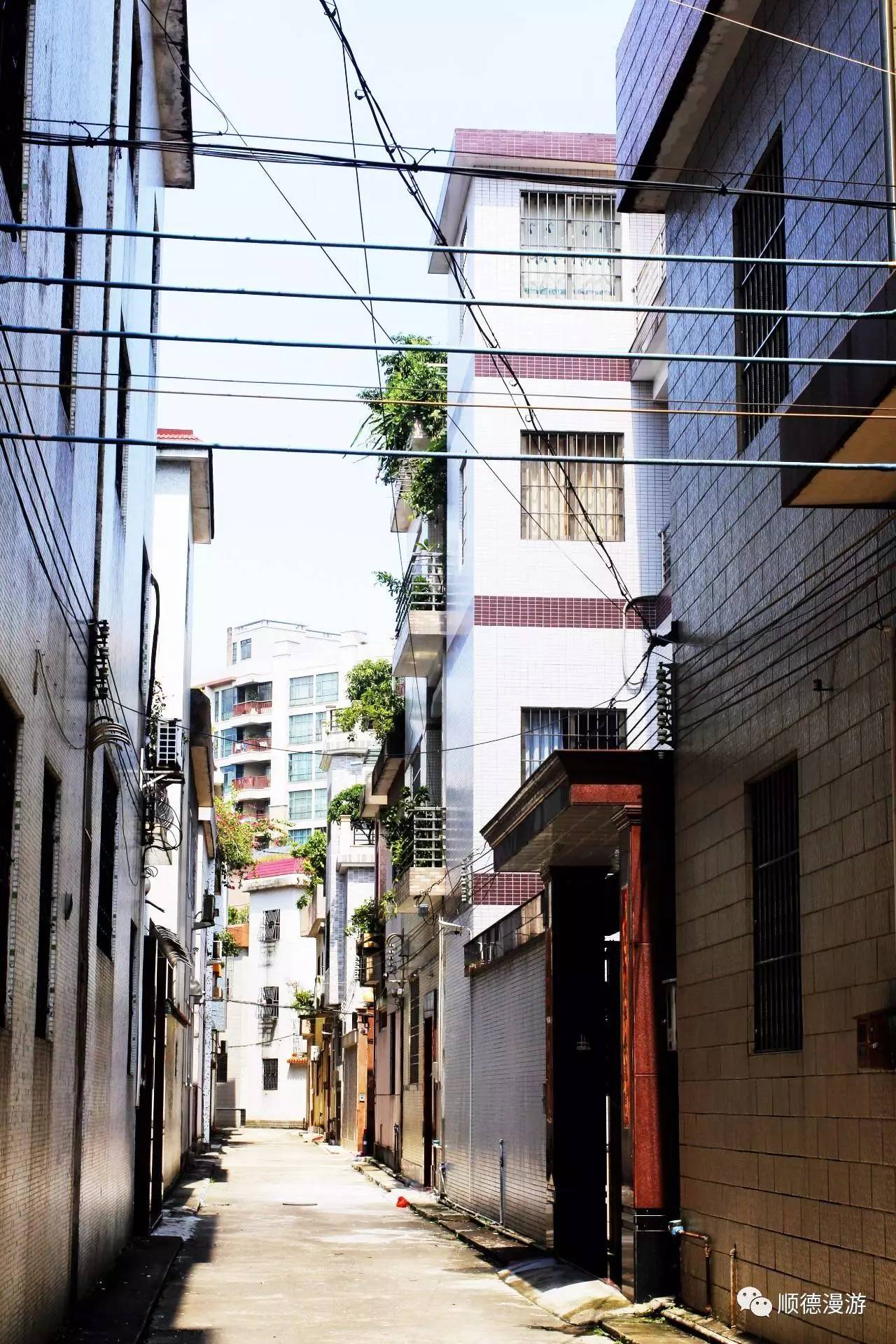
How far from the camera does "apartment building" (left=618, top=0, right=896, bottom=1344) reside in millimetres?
8523

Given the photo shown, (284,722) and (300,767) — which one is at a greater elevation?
(284,722)

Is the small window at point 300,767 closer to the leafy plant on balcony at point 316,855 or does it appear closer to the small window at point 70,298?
the leafy plant on balcony at point 316,855

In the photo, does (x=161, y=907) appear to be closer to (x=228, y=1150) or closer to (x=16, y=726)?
(x=16, y=726)

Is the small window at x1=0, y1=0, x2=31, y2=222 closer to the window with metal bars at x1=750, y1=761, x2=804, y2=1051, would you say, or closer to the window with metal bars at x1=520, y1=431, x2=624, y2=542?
the window with metal bars at x1=750, y1=761, x2=804, y2=1051

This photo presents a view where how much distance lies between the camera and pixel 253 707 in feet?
287

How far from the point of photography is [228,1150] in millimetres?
46938

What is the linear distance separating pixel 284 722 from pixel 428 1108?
5875 centimetres

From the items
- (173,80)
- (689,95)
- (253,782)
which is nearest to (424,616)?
(173,80)

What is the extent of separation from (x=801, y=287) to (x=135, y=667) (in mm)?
10943

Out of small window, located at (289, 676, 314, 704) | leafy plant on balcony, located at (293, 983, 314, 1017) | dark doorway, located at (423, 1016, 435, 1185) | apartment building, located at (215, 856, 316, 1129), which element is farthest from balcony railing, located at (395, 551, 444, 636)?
small window, located at (289, 676, 314, 704)

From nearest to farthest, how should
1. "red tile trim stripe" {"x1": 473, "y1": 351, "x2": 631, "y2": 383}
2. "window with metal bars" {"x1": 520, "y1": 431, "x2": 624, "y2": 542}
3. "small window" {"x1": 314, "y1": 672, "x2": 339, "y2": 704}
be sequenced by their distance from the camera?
"red tile trim stripe" {"x1": 473, "y1": 351, "x2": 631, "y2": 383}, "window with metal bars" {"x1": 520, "y1": 431, "x2": 624, "y2": 542}, "small window" {"x1": 314, "y1": 672, "x2": 339, "y2": 704}

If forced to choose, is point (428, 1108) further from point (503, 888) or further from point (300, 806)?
point (300, 806)

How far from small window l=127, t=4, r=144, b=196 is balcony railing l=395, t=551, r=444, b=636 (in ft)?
32.8

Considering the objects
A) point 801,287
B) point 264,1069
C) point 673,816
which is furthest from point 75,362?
point 264,1069
